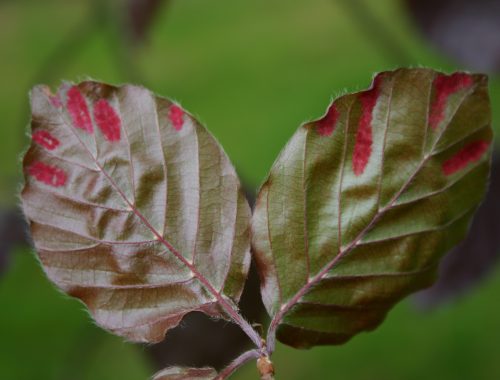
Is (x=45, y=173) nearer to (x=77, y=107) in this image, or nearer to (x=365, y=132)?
(x=77, y=107)

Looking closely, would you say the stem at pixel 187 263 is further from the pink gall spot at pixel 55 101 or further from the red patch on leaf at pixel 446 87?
the red patch on leaf at pixel 446 87

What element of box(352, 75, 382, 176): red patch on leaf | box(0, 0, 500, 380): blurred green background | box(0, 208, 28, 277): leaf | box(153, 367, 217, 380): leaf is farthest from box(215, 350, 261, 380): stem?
box(0, 0, 500, 380): blurred green background

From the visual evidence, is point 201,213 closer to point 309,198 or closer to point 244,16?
point 309,198

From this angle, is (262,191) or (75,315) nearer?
(262,191)

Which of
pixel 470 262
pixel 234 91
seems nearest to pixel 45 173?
pixel 470 262

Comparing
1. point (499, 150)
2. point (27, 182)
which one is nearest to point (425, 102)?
point (27, 182)

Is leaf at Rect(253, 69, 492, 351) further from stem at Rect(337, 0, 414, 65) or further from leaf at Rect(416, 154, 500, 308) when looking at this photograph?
stem at Rect(337, 0, 414, 65)
